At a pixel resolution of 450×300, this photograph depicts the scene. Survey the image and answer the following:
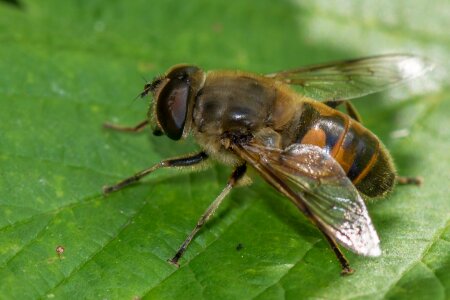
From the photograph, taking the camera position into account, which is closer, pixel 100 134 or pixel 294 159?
pixel 294 159

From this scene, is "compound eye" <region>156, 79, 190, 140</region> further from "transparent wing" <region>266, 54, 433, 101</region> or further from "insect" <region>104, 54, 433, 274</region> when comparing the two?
"transparent wing" <region>266, 54, 433, 101</region>

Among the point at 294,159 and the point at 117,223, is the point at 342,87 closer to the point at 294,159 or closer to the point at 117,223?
the point at 294,159

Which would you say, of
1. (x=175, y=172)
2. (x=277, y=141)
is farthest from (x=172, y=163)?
(x=277, y=141)

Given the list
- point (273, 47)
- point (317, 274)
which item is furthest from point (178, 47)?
point (317, 274)

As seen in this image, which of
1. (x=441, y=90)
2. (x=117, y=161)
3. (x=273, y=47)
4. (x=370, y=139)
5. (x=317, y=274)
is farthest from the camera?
(x=273, y=47)

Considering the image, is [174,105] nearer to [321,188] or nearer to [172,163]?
[172,163]

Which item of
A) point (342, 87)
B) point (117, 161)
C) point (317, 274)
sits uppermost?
point (342, 87)

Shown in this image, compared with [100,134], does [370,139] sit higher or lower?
higher
